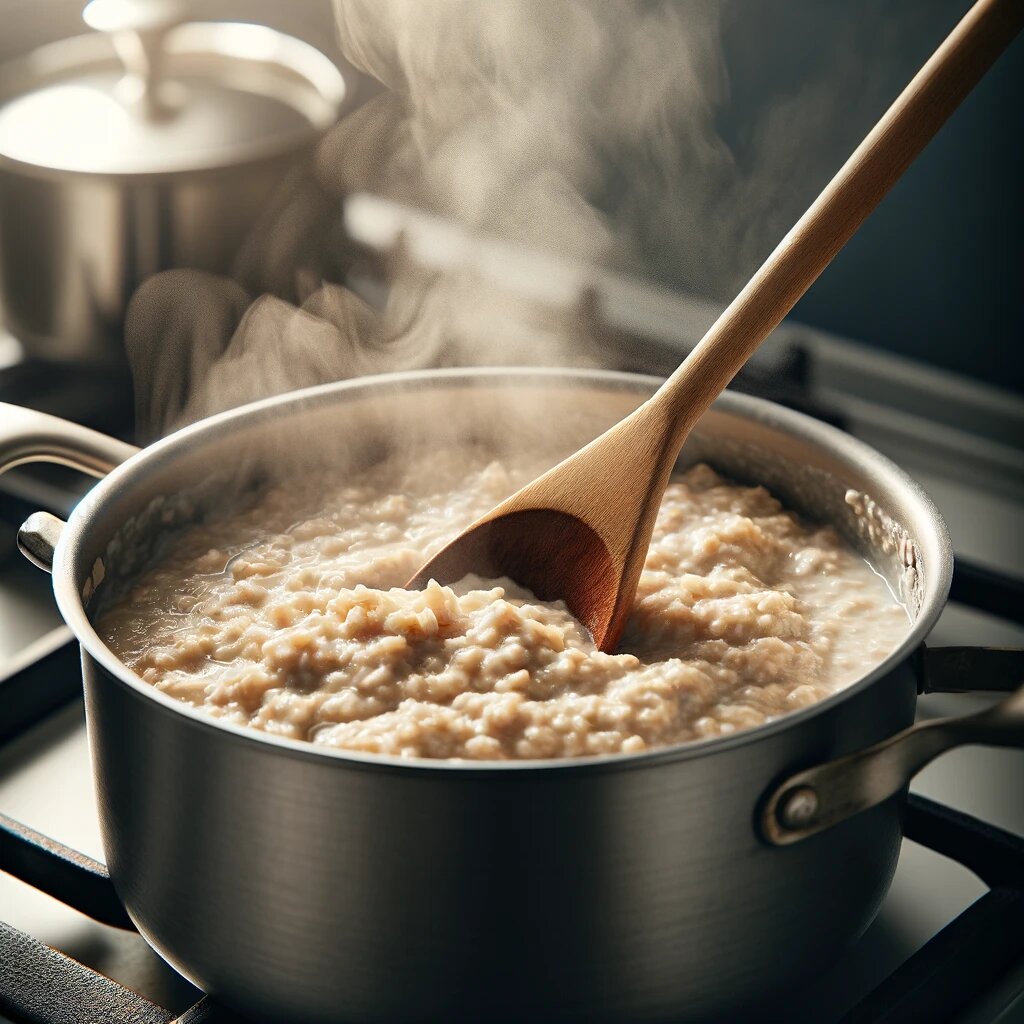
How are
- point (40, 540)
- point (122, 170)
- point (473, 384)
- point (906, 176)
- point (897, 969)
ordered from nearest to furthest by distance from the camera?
point (897, 969)
point (40, 540)
point (473, 384)
point (122, 170)
point (906, 176)

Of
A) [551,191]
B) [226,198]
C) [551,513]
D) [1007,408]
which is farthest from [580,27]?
[551,513]

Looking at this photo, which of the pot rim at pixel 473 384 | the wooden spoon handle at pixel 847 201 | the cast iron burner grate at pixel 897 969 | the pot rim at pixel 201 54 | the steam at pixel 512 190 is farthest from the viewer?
the steam at pixel 512 190

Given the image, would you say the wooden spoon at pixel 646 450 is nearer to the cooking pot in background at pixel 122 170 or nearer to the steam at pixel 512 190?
the steam at pixel 512 190

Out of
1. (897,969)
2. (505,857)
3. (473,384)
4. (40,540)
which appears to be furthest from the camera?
(473,384)

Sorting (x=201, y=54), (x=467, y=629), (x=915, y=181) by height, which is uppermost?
(x=201, y=54)

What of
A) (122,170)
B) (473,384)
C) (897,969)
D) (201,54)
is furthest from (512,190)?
(897,969)

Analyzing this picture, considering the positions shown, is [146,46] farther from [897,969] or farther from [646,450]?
[897,969]

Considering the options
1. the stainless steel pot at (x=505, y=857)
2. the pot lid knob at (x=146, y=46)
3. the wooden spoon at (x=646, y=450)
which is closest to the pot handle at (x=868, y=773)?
the stainless steel pot at (x=505, y=857)
